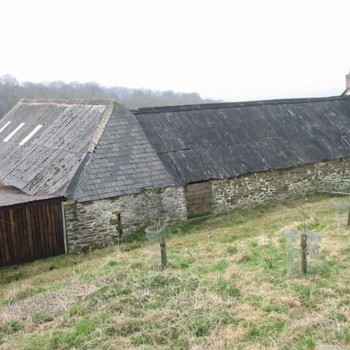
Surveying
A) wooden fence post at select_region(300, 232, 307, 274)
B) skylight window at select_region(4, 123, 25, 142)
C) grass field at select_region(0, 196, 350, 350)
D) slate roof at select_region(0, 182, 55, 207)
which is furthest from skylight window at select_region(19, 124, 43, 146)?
wooden fence post at select_region(300, 232, 307, 274)

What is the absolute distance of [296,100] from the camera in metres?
24.0

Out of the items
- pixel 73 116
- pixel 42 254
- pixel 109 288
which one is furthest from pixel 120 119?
pixel 109 288

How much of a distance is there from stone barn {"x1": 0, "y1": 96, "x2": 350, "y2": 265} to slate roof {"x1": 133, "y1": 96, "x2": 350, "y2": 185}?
5 cm

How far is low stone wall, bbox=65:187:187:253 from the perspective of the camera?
1476 centimetres

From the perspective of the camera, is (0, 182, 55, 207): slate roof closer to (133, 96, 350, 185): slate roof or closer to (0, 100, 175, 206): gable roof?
(0, 100, 175, 206): gable roof

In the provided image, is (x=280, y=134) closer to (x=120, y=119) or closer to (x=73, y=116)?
(x=120, y=119)

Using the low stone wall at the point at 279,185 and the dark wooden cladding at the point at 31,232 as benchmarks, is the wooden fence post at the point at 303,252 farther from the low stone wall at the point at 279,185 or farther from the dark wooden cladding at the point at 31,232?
the low stone wall at the point at 279,185

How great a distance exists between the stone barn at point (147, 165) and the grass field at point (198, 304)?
276 centimetres

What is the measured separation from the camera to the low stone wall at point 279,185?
1808 cm

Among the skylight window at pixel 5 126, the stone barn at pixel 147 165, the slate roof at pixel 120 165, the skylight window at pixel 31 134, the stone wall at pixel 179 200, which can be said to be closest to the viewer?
the stone barn at pixel 147 165

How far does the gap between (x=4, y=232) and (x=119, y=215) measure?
3658 millimetres

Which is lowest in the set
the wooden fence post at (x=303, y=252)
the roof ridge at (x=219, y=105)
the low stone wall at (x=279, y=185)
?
the wooden fence post at (x=303, y=252)

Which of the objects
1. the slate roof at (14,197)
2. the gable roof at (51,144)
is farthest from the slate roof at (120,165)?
the slate roof at (14,197)

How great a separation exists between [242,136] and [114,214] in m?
7.63
